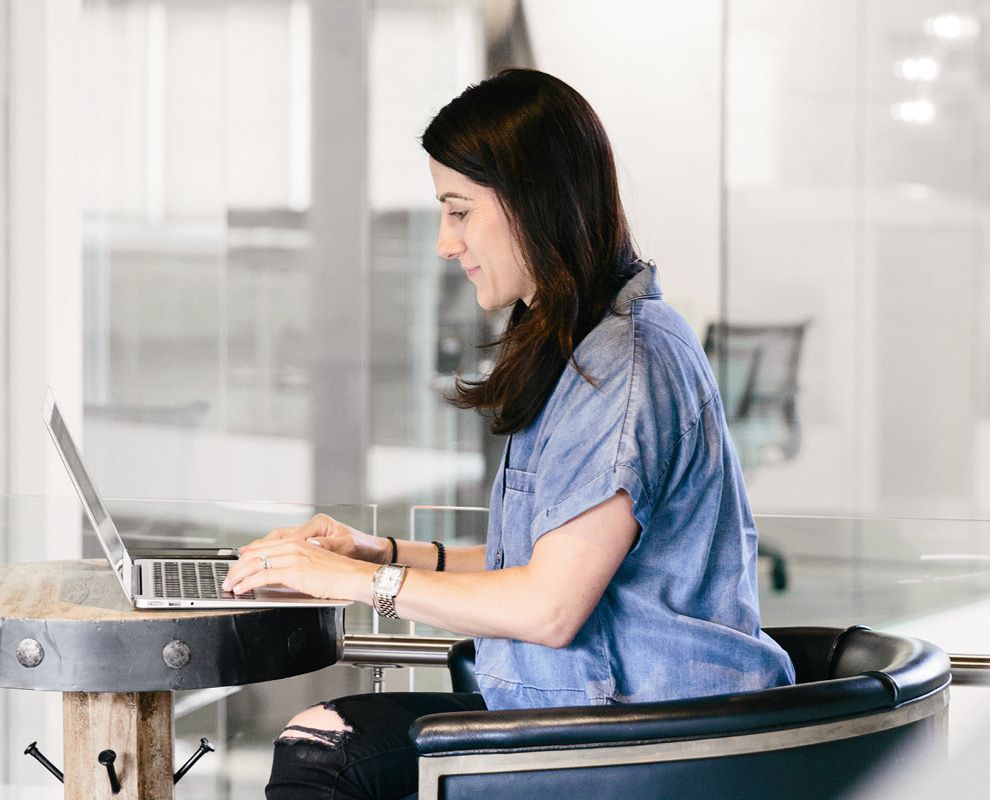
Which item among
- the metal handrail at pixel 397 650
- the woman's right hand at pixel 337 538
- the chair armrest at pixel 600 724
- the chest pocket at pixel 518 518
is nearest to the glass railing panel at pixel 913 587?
the metal handrail at pixel 397 650

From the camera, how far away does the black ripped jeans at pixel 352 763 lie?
1.64m

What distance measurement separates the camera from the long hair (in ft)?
5.25

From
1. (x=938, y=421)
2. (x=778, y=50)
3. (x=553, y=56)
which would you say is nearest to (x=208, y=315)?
(x=553, y=56)

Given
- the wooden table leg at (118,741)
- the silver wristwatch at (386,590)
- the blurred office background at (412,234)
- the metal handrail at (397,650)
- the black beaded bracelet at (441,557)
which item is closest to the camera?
the silver wristwatch at (386,590)

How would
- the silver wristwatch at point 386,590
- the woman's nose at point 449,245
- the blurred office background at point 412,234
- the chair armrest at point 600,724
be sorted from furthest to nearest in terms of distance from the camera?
the blurred office background at point 412,234 < the woman's nose at point 449,245 < the silver wristwatch at point 386,590 < the chair armrest at point 600,724

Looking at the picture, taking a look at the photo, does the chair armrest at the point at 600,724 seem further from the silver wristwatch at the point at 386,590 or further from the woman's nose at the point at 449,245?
the woman's nose at the point at 449,245

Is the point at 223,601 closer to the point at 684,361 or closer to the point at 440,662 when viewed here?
the point at 684,361

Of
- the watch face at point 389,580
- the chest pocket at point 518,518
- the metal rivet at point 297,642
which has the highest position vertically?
the chest pocket at point 518,518

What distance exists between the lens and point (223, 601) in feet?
5.58

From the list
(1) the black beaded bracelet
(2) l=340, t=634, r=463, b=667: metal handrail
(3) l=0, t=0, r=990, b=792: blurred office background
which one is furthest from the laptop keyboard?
(3) l=0, t=0, r=990, b=792: blurred office background

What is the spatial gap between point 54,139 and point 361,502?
169cm

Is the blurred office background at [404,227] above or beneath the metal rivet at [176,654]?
above

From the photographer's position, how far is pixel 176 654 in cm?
167

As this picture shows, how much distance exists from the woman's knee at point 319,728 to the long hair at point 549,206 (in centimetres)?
46
